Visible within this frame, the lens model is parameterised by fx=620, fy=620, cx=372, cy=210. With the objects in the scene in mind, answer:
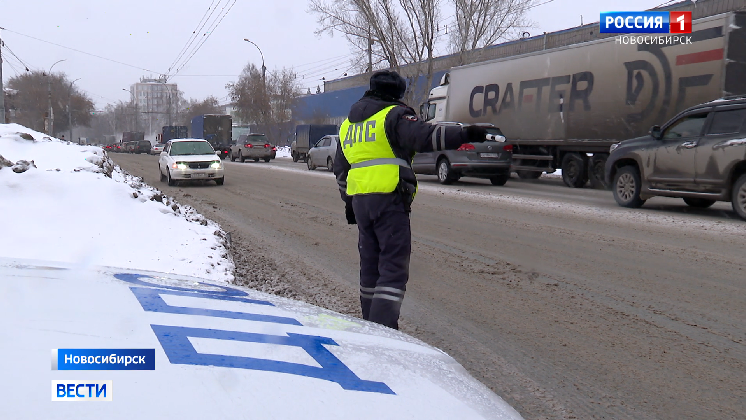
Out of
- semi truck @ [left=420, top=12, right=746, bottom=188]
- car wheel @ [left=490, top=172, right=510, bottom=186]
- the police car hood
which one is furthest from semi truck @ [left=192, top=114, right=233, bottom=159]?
the police car hood

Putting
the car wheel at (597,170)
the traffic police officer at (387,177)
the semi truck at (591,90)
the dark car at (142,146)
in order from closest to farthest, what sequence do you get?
the traffic police officer at (387,177) < the semi truck at (591,90) < the car wheel at (597,170) < the dark car at (142,146)

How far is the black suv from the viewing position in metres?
10.2

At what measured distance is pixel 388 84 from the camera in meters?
3.85

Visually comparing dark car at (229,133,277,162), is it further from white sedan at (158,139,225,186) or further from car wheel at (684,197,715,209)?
car wheel at (684,197,715,209)

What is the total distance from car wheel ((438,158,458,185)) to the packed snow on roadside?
1021 centimetres

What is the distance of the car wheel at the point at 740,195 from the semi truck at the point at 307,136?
29258mm

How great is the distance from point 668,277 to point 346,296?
10.7ft

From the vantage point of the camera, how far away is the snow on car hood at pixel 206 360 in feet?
4.26

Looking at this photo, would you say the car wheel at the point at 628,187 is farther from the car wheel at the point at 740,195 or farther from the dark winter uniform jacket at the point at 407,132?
the dark winter uniform jacket at the point at 407,132

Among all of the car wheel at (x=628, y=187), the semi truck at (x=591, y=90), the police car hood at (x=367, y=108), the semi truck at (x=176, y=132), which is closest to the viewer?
the police car hood at (x=367, y=108)

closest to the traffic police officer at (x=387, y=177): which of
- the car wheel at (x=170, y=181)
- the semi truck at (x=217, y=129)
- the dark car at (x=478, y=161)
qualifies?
the dark car at (x=478, y=161)

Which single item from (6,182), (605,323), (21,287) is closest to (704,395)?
(605,323)

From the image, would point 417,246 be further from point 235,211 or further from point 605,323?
point 235,211

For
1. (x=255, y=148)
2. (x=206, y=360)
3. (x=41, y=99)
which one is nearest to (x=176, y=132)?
(x=41, y=99)
